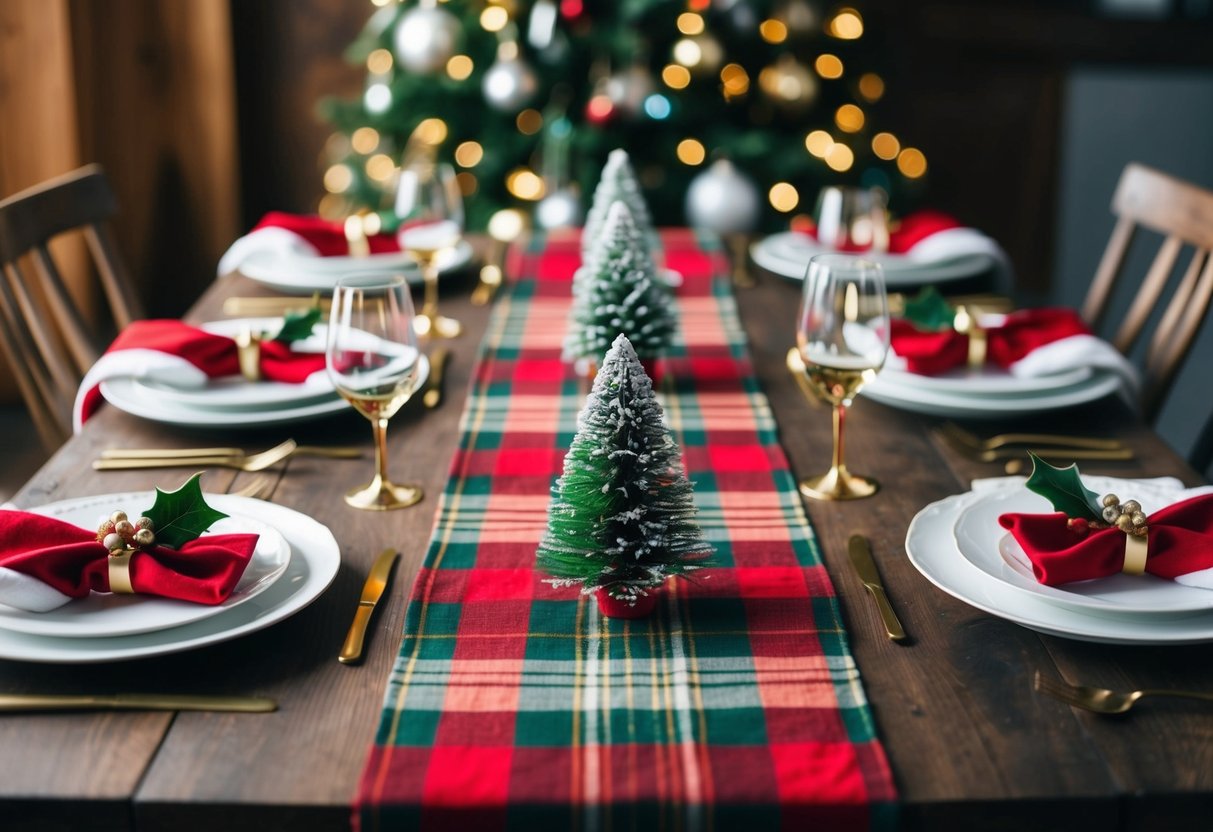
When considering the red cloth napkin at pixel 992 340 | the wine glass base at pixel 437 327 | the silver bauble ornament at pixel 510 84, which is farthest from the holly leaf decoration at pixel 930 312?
the silver bauble ornament at pixel 510 84

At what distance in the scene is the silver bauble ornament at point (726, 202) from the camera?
131 inches

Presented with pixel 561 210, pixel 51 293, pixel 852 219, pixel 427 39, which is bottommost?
pixel 561 210

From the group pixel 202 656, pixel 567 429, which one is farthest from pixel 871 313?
pixel 202 656

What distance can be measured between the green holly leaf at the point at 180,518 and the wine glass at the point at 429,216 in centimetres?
78

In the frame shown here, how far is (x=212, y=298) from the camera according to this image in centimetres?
186

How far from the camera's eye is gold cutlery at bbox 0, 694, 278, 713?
843 millimetres

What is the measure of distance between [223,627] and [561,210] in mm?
2526

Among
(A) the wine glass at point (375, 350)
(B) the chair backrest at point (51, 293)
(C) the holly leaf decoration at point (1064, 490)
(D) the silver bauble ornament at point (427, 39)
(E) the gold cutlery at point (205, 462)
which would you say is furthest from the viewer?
(D) the silver bauble ornament at point (427, 39)

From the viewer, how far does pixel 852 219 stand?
6.00 ft

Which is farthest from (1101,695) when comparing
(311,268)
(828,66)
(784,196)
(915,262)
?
(828,66)

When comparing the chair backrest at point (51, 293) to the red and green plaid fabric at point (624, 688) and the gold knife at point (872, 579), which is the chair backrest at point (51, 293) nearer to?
the red and green plaid fabric at point (624, 688)

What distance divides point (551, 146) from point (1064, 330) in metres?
2.18

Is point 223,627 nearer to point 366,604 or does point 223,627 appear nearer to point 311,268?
point 366,604

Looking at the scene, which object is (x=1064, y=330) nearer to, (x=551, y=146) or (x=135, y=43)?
(x=551, y=146)
